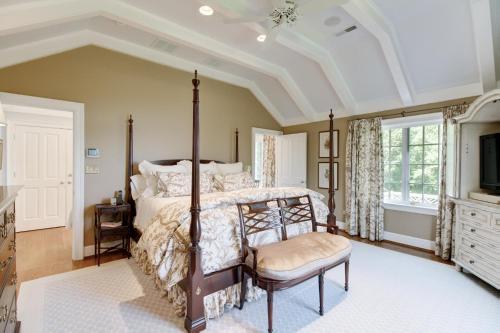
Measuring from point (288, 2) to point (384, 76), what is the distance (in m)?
2.36

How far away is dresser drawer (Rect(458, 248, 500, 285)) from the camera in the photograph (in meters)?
2.44

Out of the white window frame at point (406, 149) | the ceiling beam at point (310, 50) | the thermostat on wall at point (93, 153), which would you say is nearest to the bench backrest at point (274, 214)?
the ceiling beam at point (310, 50)

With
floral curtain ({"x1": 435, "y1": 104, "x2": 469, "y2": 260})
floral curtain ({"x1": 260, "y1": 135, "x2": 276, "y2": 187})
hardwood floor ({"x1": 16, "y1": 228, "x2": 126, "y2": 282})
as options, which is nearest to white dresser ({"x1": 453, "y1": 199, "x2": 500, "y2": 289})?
floral curtain ({"x1": 435, "y1": 104, "x2": 469, "y2": 260})

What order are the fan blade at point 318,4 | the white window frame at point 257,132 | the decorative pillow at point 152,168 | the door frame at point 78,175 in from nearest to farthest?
the fan blade at point 318,4 < the door frame at point 78,175 < the decorative pillow at point 152,168 < the white window frame at point 257,132

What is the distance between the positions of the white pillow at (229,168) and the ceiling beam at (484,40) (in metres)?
3.77

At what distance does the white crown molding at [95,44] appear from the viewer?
2.94m

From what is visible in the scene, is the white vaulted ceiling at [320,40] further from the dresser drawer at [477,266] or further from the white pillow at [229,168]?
the dresser drawer at [477,266]

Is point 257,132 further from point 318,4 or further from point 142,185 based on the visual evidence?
point 318,4

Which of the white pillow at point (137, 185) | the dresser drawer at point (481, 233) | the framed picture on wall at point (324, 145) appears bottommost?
the dresser drawer at point (481, 233)

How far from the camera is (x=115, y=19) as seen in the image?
107 inches

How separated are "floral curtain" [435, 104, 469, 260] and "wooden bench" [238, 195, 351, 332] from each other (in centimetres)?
198

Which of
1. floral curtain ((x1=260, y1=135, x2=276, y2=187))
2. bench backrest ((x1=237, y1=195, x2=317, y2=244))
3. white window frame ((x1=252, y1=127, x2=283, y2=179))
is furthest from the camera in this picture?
floral curtain ((x1=260, y1=135, x2=276, y2=187))

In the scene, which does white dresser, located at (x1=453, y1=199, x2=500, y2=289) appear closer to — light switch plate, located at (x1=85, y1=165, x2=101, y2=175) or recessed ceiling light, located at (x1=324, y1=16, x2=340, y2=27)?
recessed ceiling light, located at (x1=324, y1=16, x2=340, y2=27)

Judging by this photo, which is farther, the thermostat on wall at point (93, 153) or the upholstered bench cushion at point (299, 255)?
the thermostat on wall at point (93, 153)
